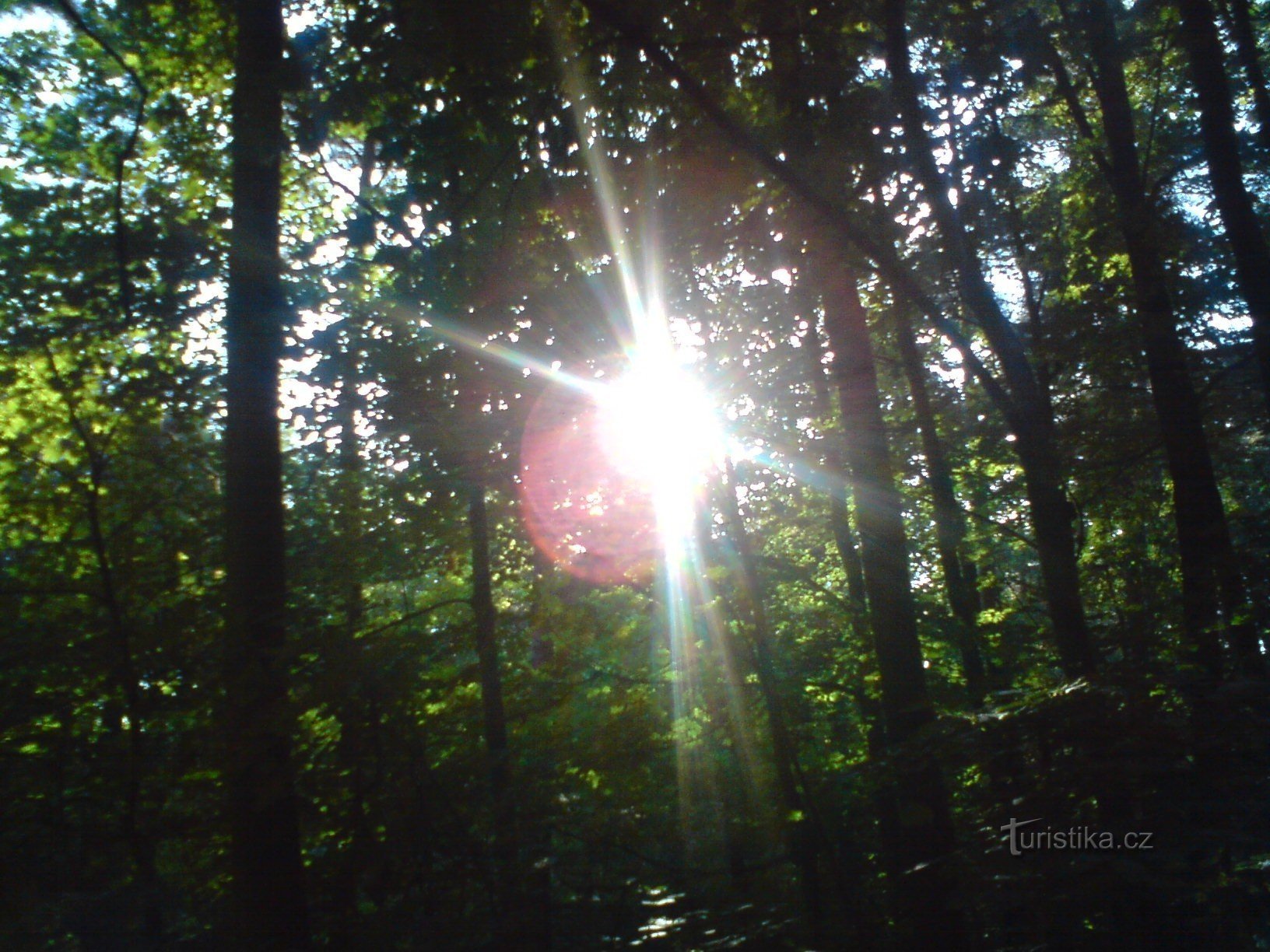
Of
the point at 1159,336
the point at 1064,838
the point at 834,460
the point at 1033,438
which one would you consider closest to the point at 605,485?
the point at 1033,438

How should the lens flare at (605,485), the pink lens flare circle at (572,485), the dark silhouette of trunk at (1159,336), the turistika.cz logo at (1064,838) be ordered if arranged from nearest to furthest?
the turistika.cz logo at (1064,838) < the lens flare at (605,485) < the pink lens flare circle at (572,485) < the dark silhouette of trunk at (1159,336)

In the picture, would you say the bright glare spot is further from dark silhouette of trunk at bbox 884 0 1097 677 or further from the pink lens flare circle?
dark silhouette of trunk at bbox 884 0 1097 677

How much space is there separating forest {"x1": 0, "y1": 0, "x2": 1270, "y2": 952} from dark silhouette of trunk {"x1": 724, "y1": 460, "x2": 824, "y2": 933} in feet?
0.17

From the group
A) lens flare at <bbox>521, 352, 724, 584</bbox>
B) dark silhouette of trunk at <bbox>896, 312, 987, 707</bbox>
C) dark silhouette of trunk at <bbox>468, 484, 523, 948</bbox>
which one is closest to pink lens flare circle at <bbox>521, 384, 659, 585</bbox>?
lens flare at <bbox>521, 352, 724, 584</bbox>

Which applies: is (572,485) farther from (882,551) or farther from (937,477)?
(937,477)

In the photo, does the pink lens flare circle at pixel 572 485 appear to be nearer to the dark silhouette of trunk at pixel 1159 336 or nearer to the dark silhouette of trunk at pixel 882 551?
the dark silhouette of trunk at pixel 882 551

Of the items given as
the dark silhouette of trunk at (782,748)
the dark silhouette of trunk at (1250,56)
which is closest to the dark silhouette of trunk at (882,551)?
the dark silhouette of trunk at (782,748)

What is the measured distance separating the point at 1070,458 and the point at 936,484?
5.92 feet

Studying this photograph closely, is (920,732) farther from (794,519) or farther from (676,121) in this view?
(794,519)

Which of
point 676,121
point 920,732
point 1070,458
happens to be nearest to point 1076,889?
point 920,732

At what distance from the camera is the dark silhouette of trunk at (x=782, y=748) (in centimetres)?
561

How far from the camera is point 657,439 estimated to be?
8.03 metres

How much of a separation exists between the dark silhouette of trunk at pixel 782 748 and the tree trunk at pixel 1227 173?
557 centimetres

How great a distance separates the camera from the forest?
489cm
